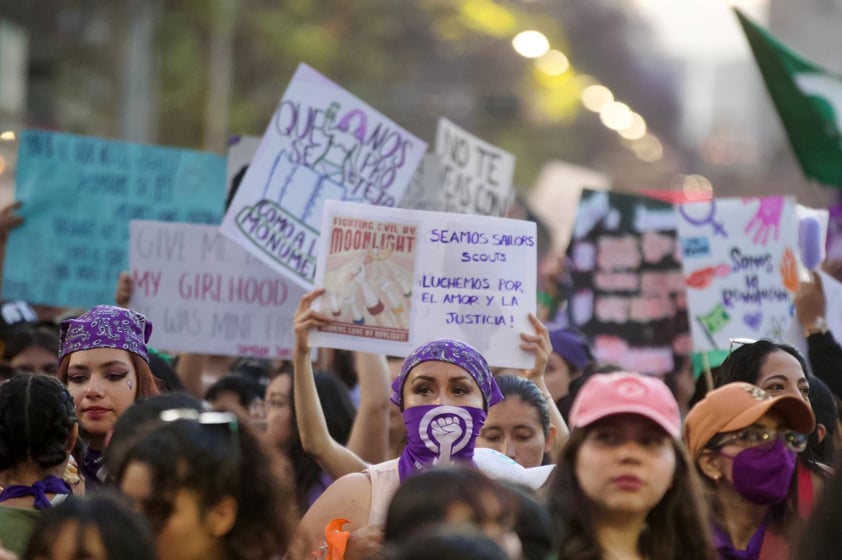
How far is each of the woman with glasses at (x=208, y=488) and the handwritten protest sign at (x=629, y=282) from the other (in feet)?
17.0

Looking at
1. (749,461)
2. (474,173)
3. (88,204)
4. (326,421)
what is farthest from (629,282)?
(749,461)

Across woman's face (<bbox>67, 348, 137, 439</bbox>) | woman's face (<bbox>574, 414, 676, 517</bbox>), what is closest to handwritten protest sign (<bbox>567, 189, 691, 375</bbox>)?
woman's face (<bbox>67, 348, 137, 439</bbox>)

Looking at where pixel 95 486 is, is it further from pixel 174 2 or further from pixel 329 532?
pixel 174 2

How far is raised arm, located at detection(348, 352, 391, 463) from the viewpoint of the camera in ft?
22.0

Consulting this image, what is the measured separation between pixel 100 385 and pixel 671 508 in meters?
2.11

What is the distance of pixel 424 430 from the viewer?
219 inches

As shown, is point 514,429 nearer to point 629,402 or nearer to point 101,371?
point 101,371

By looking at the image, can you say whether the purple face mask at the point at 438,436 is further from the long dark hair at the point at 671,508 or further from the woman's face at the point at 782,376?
the woman's face at the point at 782,376

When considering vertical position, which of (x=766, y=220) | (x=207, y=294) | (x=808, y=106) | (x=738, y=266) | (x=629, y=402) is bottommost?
(x=629, y=402)

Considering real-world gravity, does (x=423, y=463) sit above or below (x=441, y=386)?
below

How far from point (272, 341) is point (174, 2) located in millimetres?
25307

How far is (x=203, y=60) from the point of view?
3500 centimetres

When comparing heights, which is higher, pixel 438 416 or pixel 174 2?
pixel 174 2

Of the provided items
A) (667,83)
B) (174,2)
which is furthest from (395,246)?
(667,83)
